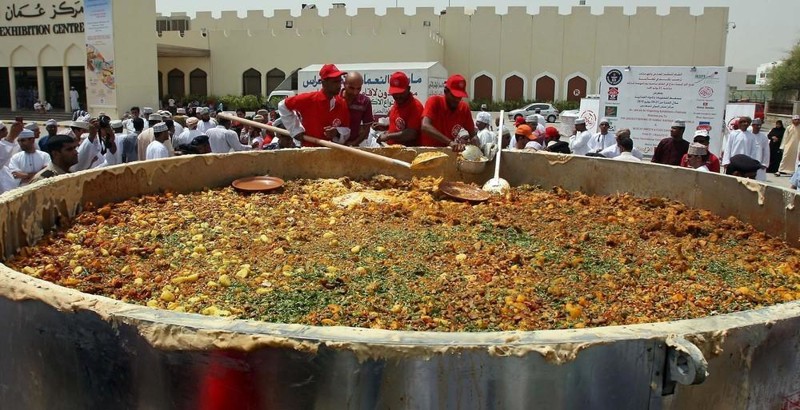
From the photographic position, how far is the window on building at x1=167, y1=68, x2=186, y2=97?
40.6 metres

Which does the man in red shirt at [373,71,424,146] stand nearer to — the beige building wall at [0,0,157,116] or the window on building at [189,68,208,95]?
the beige building wall at [0,0,157,116]

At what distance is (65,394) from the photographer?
2.00 metres

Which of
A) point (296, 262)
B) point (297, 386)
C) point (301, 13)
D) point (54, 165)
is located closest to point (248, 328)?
point (297, 386)

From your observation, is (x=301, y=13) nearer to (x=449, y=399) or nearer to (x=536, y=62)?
(x=536, y=62)

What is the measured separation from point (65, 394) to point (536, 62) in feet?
136

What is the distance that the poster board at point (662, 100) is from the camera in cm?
1194

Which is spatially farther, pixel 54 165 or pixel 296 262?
pixel 54 165

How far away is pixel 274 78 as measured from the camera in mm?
39188

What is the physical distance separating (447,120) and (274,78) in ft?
113

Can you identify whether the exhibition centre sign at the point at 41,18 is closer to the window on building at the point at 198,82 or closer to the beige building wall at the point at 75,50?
the beige building wall at the point at 75,50

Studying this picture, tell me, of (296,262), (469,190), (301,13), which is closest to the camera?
(296,262)

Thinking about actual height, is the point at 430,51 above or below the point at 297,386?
above

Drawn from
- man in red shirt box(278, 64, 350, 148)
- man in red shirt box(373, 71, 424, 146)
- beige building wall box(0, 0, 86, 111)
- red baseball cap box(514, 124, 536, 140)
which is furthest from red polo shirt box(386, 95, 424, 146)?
beige building wall box(0, 0, 86, 111)

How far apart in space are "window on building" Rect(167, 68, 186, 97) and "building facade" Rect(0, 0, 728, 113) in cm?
6
